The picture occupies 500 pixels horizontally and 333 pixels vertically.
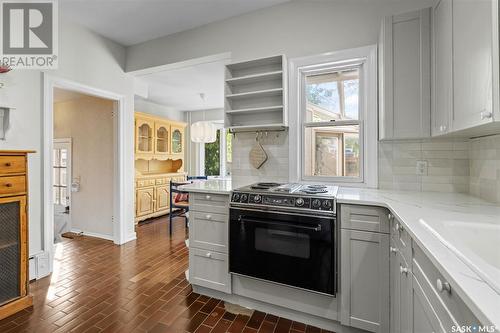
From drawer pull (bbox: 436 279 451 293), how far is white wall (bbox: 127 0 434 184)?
73.1 inches

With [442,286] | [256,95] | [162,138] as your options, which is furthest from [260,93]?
[162,138]

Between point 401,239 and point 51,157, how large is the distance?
336cm

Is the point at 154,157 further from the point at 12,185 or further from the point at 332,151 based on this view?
Result: the point at 332,151

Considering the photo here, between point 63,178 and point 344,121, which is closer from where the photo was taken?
point 344,121

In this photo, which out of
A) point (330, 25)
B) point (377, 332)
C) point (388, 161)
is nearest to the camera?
point (377, 332)

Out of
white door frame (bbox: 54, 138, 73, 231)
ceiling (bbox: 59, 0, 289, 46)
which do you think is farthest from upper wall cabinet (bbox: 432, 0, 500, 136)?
white door frame (bbox: 54, 138, 73, 231)

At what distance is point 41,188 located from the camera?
2.64 m

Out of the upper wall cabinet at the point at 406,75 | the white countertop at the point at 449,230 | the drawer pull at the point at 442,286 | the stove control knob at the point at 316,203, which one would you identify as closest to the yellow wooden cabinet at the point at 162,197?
the stove control knob at the point at 316,203

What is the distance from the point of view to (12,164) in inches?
78.8

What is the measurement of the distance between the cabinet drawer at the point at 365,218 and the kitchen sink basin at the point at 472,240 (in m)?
0.49

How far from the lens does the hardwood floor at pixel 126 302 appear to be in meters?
1.86

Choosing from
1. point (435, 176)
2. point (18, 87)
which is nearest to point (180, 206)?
point (18, 87)

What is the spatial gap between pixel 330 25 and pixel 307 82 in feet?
1.85

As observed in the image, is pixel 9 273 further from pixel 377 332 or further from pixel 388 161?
pixel 388 161
